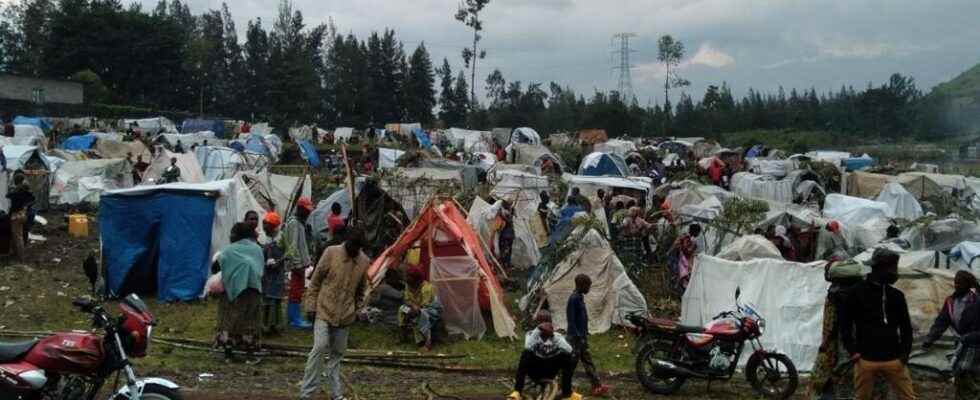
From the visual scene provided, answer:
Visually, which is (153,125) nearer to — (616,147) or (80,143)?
(80,143)

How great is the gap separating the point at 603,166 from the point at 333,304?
2305 cm

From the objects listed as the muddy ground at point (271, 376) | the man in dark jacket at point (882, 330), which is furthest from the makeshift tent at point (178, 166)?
the man in dark jacket at point (882, 330)

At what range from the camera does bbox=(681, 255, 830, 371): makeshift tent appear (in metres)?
10.9

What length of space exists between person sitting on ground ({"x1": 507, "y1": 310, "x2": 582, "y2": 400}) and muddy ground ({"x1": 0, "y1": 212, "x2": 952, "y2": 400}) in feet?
2.15

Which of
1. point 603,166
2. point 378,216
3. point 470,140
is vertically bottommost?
point 378,216

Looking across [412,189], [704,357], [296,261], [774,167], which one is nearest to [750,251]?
[704,357]

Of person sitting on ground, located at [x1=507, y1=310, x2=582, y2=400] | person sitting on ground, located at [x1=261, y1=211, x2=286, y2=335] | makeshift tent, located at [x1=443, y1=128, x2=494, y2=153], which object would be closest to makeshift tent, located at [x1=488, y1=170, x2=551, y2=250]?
person sitting on ground, located at [x1=261, y1=211, x2=286, y2=335]

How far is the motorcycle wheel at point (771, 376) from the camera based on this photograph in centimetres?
919

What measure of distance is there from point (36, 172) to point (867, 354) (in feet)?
65.4

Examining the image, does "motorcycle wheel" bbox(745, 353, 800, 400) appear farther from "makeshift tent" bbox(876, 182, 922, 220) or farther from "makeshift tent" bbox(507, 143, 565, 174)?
"makeshift tent" bbox(507, 143, 565, 174)

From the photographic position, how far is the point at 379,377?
9.23m

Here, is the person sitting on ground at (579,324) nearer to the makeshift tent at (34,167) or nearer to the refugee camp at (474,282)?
the refugee camp at (474,282)

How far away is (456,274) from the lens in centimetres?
1180

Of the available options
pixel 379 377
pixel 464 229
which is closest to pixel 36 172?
pixel 464 229
